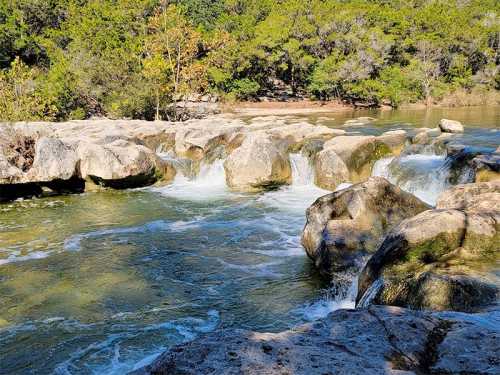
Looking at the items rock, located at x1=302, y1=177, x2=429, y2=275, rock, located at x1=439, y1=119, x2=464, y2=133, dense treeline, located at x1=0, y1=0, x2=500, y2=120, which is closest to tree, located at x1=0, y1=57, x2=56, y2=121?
dense treeline, located at x1=0, y1=0, x2=500, y2=120

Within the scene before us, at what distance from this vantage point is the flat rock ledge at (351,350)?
9.54ft

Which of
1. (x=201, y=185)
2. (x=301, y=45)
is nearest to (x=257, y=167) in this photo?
(x=201, y=185)

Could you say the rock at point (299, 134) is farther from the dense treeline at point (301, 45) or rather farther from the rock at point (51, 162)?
the dense treeline at point (301, 45)

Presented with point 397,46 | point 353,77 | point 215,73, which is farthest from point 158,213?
point 397,46

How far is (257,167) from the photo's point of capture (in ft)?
57.1

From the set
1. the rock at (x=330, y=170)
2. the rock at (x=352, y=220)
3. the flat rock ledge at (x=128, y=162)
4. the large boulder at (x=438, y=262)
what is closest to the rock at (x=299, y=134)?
the flat rock ledge at (x=128, y=162)

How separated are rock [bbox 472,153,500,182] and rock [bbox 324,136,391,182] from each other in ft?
15.0

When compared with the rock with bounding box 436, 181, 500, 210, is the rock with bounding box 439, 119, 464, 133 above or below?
above

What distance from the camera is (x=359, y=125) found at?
1142 inches

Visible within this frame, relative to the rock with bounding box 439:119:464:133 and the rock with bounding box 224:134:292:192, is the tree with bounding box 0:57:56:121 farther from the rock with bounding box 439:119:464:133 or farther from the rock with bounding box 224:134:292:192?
the rock with bounding box 439:119:464:133

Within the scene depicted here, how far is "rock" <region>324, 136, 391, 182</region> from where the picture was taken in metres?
16.7

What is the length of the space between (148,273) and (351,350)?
7368 millimetres

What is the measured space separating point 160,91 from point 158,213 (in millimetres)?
18903

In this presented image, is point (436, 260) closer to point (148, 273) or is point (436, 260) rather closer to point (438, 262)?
point (438, 262)
